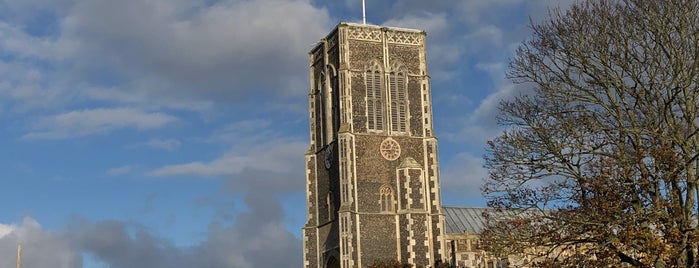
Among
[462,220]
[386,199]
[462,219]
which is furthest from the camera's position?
[462,219]

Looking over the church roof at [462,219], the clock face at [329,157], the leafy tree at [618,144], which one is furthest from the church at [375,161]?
the leafy tree at [618,144]

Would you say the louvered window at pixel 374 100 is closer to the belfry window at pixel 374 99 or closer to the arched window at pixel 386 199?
the belfry window at pixel 374 99

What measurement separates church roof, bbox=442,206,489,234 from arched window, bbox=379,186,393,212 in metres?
6.94

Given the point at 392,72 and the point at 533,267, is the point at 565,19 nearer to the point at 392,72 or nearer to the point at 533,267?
the point at 533,267

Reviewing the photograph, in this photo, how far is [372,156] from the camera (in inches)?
2238

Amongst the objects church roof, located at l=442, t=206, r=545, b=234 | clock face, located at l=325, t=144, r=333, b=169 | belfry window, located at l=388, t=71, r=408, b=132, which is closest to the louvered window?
belfry window, located at l=388, t=71, r=408, b=132

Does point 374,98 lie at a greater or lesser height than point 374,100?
greater

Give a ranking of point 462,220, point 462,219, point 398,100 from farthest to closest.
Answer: point 462,219 → point 462,220 → point 398,100

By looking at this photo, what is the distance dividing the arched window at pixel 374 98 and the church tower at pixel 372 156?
0.06 metres

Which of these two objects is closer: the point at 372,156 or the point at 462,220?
the point at 372,156

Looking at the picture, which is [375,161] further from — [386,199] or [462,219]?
[462,219]

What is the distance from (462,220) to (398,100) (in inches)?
434

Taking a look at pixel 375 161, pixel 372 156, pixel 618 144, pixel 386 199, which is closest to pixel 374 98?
pixel 372 156

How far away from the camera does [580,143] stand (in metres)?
23.2
